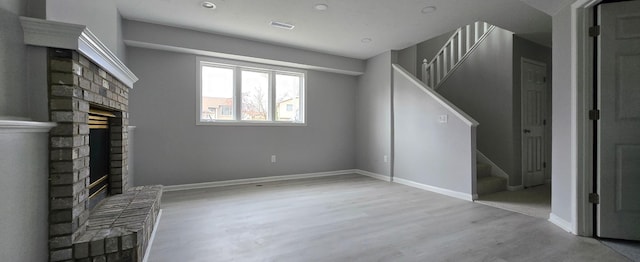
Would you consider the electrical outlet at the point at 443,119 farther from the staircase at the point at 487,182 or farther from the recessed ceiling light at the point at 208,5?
the recessed ceiling light at the point at 208,5

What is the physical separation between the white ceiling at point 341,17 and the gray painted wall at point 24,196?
2282 millimetres

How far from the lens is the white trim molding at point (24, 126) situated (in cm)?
123

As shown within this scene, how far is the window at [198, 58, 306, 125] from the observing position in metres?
4.54

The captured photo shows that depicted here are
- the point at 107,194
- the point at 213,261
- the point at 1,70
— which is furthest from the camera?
the point at 107,194

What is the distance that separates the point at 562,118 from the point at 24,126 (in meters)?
4.04

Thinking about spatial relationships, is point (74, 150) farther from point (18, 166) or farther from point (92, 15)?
point (92, 15)

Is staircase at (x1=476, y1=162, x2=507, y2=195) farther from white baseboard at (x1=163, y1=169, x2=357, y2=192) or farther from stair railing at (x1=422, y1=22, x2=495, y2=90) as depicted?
white baseboard at (x1=163, y1=169, x2=357, y2=192)

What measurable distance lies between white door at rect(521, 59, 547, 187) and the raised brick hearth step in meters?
5.14

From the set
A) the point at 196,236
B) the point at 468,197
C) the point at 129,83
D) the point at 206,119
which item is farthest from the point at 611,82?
the point at 206,119

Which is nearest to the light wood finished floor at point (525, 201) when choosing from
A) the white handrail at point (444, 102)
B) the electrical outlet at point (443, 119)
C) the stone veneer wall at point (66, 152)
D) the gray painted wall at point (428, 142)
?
the gray painted wall at point (428, 142)

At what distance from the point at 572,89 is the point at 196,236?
144 inches

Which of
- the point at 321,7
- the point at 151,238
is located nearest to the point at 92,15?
the point at 151,238

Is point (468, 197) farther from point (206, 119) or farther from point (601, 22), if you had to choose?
point (206, 119)

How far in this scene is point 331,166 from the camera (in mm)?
5754
